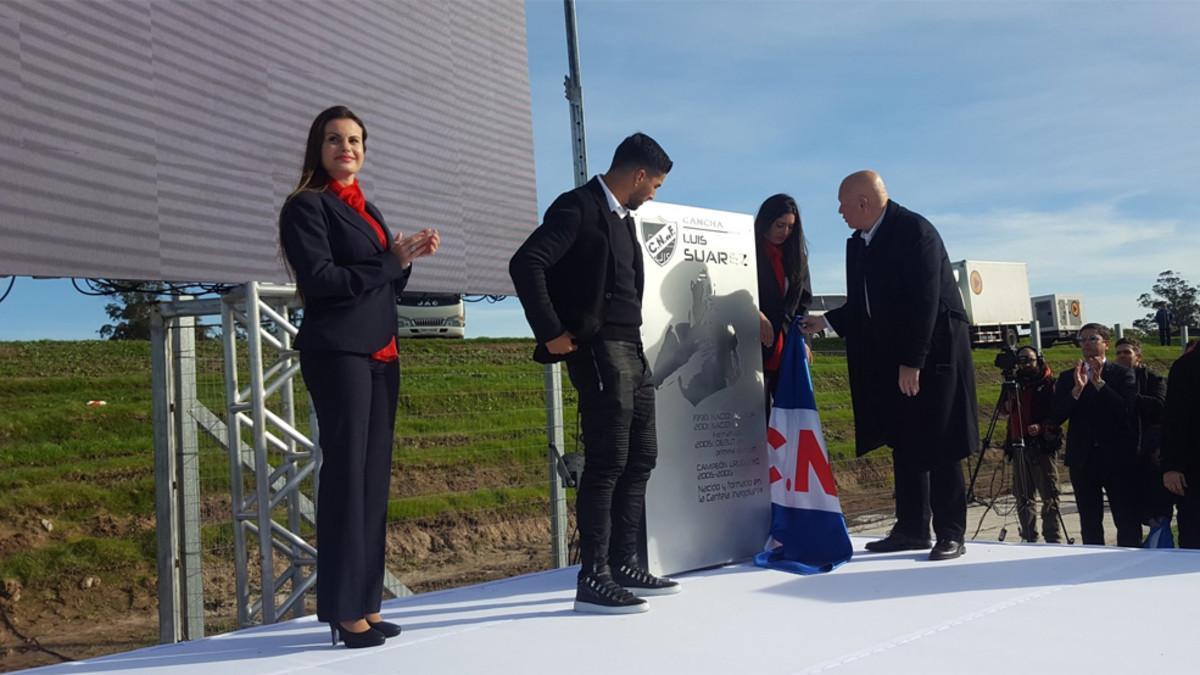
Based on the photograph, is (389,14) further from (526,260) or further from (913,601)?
(913,601)

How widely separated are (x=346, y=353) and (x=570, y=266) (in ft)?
3.01

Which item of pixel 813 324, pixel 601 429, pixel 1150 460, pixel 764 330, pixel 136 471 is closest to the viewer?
pixel 601 429

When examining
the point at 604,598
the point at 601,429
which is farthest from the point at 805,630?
the point at 601,429

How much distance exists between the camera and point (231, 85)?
7.10 meters

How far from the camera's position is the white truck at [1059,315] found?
3016cm

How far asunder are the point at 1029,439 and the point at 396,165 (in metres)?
5.38

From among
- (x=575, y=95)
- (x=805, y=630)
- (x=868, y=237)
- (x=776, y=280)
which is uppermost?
(x=575, y=95)

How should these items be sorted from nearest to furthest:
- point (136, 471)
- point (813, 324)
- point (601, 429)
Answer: point (601, 429), point (813, 324), point (136, 471)

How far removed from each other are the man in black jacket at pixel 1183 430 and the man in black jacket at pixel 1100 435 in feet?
8.04

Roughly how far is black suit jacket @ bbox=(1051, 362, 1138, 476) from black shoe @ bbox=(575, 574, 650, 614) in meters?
4.52

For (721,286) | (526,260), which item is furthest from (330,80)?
(526,260)

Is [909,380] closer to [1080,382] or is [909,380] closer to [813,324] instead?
[813,324]

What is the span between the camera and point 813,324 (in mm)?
4477

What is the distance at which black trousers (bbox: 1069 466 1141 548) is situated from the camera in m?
6.79
